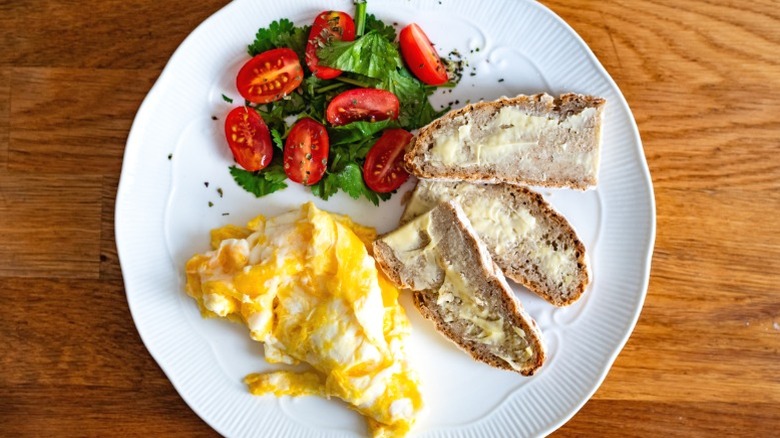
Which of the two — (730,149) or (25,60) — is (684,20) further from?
(25,60)

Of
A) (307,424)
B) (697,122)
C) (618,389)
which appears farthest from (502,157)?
(307,424)

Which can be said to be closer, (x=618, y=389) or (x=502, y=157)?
(x=502, y=157)

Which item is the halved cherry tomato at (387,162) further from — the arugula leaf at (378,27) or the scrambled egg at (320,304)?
the arugula leaf at (378,27)

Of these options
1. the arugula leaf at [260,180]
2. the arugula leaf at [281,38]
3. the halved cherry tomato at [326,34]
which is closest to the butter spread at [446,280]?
the arugula leaf at [260,180]

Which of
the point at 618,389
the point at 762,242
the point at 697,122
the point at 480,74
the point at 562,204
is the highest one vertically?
the point at 480,74

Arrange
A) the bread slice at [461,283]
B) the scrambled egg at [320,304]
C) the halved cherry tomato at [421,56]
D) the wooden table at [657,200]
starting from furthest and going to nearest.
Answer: the wooden table at [657,200]
the halved cherry tomato at [421,56]
the bread slice at [461,283]
the scrambled egg at [320,304]
